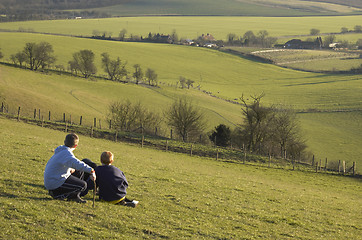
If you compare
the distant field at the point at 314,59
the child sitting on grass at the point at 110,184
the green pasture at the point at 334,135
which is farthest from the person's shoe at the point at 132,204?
the distant field at the point at 314,59

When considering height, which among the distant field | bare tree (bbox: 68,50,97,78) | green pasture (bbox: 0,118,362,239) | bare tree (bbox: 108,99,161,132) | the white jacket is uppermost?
the distant field

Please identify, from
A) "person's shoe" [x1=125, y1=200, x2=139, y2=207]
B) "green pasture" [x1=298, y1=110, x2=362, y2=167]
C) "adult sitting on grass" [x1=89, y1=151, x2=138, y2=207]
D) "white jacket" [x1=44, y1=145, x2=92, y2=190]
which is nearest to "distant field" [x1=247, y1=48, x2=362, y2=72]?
"green pasture" [x1=298, y1=110, x2=362, y2=167]

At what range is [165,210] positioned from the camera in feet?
46.3

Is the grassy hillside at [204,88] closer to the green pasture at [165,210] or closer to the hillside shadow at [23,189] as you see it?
the green pasture at [165,210]

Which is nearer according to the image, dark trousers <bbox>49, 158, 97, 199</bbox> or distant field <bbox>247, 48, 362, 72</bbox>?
dark trousers <bbox>49, 158, 97, 199</bbox>

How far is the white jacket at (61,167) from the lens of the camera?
41.3 feet

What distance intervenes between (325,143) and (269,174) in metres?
38.6

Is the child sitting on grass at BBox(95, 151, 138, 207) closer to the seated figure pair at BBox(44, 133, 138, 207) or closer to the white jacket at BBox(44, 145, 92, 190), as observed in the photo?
the seated figure pair at BBox(44, 133, 138, 207)

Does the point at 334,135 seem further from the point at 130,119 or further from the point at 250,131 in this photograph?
the point at 130,119

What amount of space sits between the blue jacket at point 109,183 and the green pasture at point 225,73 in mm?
85648

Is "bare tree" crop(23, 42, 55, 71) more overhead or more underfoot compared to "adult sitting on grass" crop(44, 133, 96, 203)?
more overhead

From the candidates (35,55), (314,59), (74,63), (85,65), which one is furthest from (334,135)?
(314,59)

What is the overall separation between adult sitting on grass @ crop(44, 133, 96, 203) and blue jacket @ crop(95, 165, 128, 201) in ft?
1.97

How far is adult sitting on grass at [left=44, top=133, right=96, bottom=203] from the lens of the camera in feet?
41.4
